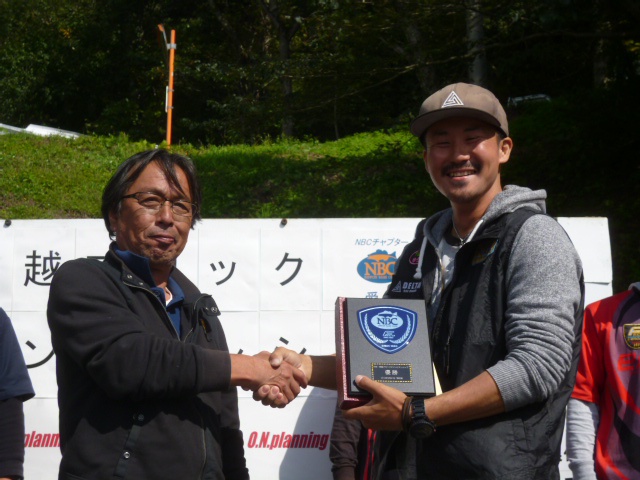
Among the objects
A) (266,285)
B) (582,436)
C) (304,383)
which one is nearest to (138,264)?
(304,383)

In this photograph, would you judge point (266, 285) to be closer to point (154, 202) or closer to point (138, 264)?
point (154, 202)

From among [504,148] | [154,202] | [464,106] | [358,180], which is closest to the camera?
[464,106]

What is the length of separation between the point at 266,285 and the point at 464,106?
281cm

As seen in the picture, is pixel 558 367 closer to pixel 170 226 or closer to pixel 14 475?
pixel 170 226

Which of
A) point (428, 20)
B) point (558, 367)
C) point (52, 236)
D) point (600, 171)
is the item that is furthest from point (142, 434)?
point (600, 171)

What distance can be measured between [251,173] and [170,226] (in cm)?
845

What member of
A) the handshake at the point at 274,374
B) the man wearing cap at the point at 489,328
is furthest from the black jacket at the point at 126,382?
the man wearing cap at the point at 489,328

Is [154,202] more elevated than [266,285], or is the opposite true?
[154,202]

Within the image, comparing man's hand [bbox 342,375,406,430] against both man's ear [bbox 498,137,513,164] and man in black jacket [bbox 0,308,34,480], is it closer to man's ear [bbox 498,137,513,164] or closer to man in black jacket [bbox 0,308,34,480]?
man's ear [bbox 498,137,513,164]

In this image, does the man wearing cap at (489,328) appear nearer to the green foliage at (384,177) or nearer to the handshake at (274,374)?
the handshake at (274,374)

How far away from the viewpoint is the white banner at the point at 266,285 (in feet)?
16.2

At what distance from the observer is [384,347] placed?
96.4 inches

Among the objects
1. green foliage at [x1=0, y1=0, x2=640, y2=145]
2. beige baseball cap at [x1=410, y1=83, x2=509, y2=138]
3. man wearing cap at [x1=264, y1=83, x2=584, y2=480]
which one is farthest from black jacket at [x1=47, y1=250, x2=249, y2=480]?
green foliage at [x1=0, y1=0, x2=640, y2=145]

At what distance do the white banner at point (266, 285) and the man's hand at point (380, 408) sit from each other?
2.61 m
